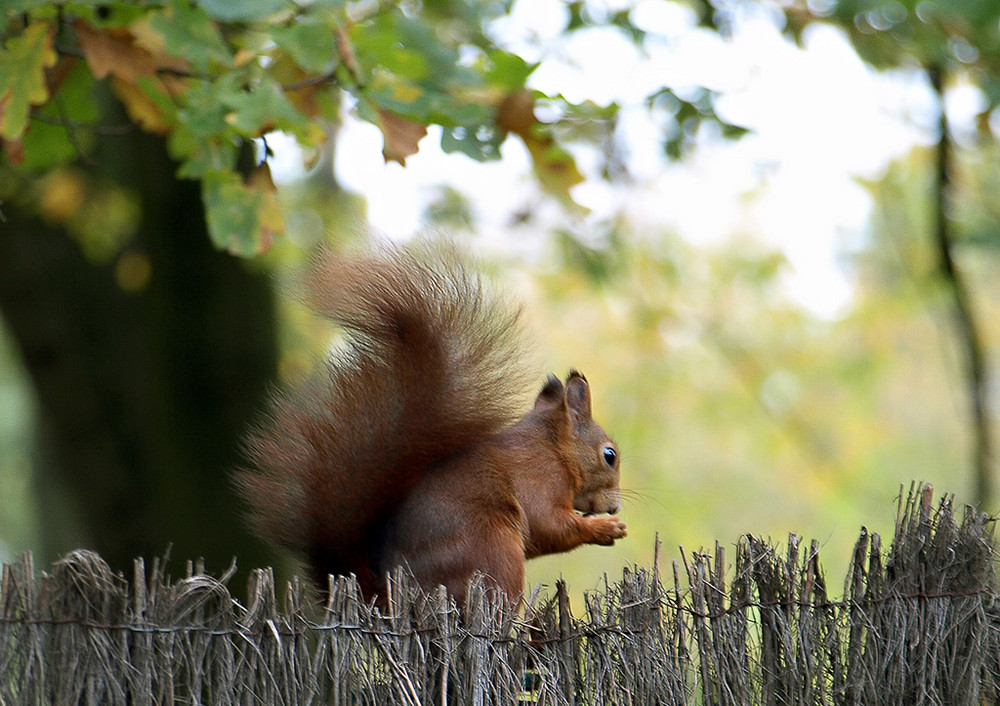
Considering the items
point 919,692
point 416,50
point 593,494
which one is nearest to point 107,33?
point 416,50

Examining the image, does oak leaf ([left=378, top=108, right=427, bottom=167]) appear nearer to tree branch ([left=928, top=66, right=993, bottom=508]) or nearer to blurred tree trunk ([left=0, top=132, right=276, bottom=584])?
blurred tree trunk ([left=0, top=132, right=276, bottom=584])

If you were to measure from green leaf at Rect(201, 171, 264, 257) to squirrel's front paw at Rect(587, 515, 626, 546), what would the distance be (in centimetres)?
93

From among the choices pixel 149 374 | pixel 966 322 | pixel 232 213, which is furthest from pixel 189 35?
pixel 966 322

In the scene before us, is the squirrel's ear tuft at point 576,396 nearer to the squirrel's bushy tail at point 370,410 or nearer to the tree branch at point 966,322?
the squirrel's bushy tail at point 370,410

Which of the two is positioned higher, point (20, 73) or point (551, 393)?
point (20, 73)

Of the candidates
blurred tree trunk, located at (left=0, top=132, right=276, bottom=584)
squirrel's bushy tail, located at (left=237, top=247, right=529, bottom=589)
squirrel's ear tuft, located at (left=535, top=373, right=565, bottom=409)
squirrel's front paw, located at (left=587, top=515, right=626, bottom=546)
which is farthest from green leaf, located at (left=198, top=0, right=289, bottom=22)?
blurred tree trunk, located at (left=0, top=132, right=276, bottom=584)

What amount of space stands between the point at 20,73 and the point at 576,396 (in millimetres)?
1249

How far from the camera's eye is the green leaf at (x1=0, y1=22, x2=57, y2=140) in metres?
1.98

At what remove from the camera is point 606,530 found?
6.30ft

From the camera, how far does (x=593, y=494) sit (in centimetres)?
211

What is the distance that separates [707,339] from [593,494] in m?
4.55

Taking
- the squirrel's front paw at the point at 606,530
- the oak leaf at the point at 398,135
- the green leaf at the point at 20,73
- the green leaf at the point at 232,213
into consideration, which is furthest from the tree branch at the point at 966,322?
the green leaf at the point at 20,73

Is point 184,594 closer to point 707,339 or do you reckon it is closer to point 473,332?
point 473,332

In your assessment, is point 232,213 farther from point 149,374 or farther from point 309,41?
point 149,374
